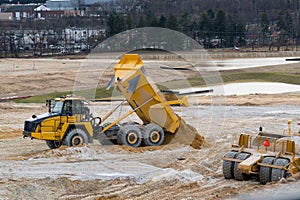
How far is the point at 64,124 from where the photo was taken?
23.7 metres

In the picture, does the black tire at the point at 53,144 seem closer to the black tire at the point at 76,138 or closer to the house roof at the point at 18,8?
the black tire at the point at 76,138

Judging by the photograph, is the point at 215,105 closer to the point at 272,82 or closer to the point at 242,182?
the point at 272,82

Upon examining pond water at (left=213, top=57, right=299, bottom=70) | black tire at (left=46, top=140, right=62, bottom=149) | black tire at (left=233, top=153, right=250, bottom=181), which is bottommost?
pond water at (left=213, top=57, right=299, bottom=70)

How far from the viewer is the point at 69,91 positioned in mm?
51094

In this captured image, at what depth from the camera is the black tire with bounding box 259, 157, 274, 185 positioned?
709 inches

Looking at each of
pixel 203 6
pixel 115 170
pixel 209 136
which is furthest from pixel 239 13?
pixel 115 170

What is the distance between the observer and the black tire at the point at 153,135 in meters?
24.5

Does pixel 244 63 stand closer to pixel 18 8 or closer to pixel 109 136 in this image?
pixel 109 136

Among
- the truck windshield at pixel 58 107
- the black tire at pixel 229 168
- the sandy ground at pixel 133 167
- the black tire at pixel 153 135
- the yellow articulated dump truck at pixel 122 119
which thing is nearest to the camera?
the sandy ground at pixel 133 167

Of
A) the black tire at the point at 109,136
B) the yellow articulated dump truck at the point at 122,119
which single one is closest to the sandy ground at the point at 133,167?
the black tire at the point at 109,136

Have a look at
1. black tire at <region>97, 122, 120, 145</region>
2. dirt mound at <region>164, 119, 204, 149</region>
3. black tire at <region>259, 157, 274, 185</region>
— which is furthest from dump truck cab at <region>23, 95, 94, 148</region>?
black tire at <region>259, 157, 274, 185</region>

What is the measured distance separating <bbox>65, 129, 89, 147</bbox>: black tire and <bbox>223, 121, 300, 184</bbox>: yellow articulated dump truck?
21.3 ft

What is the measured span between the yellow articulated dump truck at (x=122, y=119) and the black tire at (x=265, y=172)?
6720 millimetres

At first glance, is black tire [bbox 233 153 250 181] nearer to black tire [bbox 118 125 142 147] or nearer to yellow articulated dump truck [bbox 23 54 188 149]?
yellow articulated dump truck [bbox 23 54 188 149]
